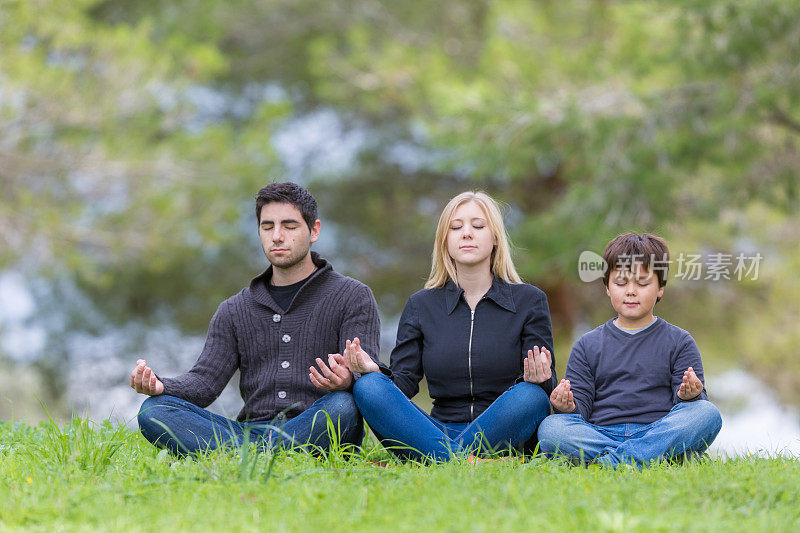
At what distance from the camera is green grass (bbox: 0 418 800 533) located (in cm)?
257

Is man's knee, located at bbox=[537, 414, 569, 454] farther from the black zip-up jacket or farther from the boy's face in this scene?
the boy's face

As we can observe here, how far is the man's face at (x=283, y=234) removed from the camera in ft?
13.5

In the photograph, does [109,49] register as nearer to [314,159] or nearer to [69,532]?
[314,159]

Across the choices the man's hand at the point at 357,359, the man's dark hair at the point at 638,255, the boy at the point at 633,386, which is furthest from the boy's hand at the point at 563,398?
the man's hand at the point at 357,359

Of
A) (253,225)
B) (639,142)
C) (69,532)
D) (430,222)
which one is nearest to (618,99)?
(639,142)

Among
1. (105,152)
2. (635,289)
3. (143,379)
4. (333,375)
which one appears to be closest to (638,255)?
(635,289)

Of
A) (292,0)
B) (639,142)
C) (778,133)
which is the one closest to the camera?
(639,142)

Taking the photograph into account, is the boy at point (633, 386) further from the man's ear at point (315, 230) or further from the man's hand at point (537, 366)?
the man's ear at point (315, 230)

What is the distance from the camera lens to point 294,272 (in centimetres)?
Result: 426

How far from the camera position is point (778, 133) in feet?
32.8

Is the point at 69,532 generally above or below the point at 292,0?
below

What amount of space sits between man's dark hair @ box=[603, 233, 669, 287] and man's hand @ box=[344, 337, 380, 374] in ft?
3.91

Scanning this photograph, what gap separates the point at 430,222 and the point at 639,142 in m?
4.47

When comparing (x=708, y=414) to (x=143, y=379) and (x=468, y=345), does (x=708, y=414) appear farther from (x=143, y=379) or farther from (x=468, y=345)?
(x=143, y=379)
